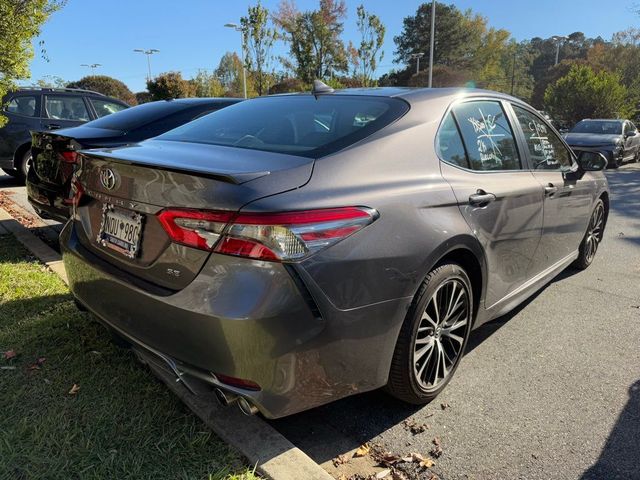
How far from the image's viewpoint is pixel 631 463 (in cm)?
234

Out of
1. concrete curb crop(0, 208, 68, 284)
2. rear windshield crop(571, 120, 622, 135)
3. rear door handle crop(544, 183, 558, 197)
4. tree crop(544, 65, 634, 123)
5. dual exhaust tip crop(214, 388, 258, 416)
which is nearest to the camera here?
dual exhaust tip crop(214, 388, 258, 416)

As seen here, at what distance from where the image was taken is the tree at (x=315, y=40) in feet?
98.0

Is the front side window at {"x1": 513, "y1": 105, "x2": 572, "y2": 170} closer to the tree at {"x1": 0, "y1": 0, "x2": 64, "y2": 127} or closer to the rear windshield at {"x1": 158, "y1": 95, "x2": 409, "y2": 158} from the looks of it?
the rear windshield at {"x1": 158, "y1": 95, "x2": 409, "y2": 158}

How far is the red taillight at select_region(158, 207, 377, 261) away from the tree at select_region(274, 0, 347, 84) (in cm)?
2880

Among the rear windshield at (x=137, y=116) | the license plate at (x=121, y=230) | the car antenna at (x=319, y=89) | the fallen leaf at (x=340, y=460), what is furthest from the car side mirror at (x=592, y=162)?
the rear windshield at (x=137, y=116)

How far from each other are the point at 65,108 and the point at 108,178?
8038mm

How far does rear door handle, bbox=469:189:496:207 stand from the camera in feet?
8.91

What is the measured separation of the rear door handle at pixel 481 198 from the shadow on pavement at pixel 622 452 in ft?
4.34

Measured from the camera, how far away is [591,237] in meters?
5.04

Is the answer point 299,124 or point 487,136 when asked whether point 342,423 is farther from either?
point 487,136

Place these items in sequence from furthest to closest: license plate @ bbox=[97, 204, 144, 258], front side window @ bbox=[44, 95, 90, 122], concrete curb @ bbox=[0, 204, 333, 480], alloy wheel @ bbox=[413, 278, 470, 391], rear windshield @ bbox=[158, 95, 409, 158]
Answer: front side window @ bbox=[44, 95, 90, 122] < alloy wheel @ bbox=[413, 278, 470, 391] < rear windshield @ bbox=[158, 95, 409, 158] < license plate @ bbox=[97, 204, 144, 258] < concrete curb @ bbox=[0, 204, 333, 480]

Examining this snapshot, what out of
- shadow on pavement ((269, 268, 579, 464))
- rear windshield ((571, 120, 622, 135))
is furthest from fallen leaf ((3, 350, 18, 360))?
rear windshield ((571, 120, 622, 135))

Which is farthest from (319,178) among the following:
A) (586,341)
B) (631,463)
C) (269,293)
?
(586,341)

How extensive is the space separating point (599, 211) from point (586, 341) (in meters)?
2.03
